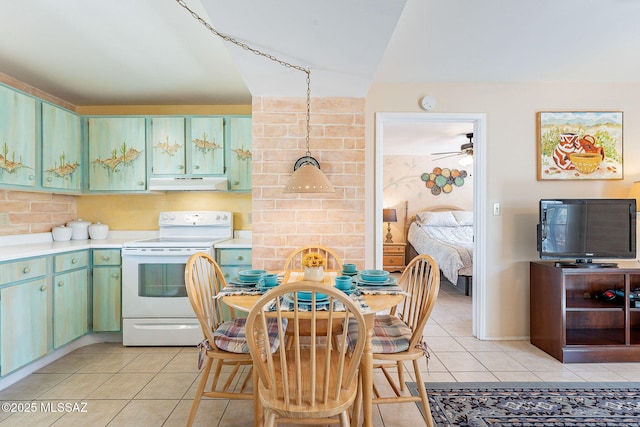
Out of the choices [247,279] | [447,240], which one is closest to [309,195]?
[247,279]

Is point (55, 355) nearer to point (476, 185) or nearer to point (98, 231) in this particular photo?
point (98, 231)

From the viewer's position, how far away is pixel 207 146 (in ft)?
11.6

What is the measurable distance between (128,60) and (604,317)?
450 cm

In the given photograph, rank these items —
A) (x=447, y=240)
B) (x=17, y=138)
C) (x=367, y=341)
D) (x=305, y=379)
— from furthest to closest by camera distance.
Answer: (x=447, y=240) → (x=17, y=138) → (x=367, y=341) → (x=305, y=379)

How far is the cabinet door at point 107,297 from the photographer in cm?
322

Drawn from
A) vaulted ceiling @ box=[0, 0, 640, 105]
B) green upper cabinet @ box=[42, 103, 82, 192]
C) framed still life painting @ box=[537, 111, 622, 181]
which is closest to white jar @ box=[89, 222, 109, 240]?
green upper cabinet @ box=[42, 103, 82, 192]

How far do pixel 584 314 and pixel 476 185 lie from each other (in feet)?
4.77

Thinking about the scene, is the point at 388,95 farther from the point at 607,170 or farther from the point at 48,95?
the point at 48,95

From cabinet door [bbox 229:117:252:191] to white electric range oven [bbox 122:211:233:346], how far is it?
2.51ft

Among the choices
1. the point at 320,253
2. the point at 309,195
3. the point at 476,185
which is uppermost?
the point at 476,185

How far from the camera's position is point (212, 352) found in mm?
1928

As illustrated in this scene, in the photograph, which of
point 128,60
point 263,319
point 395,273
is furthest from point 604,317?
point 128,60

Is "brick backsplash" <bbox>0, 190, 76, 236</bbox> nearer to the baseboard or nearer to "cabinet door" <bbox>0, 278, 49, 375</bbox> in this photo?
"cabinet door" <bbox>0, 278, 49, 375</bbox>

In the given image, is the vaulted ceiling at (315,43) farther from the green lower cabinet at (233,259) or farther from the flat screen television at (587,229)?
the green lower cabinet at (233,259)
